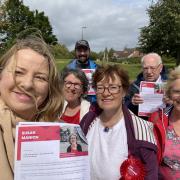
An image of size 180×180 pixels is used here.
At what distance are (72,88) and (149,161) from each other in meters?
2.23

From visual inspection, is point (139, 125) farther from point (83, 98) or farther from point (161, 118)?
point (83, 98)

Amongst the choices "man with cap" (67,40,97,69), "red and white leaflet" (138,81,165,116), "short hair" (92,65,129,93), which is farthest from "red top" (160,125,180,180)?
"man with cap" (67,40,97,69)

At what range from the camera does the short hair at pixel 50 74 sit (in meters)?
2.24

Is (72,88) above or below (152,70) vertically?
below

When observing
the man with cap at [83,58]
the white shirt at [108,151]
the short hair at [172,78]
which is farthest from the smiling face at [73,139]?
the man with cap at [83,58]

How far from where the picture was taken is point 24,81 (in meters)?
2.12

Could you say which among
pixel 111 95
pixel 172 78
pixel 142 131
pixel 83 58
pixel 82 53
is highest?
pixel 82 53

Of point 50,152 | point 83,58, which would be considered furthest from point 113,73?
point 83,58

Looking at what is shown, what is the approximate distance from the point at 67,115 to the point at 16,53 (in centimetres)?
295

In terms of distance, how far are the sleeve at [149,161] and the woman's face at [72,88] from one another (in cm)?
211

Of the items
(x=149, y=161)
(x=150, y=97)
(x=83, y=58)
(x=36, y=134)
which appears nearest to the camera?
(x=36, y=134)

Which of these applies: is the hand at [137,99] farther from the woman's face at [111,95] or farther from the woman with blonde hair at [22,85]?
the woman with blonde hair at [22,85]

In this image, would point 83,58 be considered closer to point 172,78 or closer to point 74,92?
point 74,92

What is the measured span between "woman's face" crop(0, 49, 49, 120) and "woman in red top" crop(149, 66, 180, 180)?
71.6 inches
